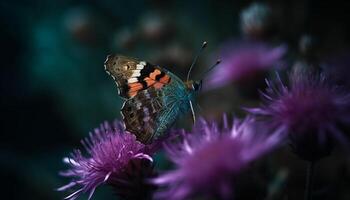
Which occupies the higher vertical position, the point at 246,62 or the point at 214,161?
the point at 246,62

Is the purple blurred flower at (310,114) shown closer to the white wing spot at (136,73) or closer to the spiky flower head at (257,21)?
the white wing spot at (136,73)

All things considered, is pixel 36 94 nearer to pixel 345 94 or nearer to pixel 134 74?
pixel 134 74

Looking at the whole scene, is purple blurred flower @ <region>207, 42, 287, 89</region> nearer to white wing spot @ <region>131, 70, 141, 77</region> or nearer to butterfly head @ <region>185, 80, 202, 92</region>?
butterfly head @ <region>185, 80, 202, 92</region>

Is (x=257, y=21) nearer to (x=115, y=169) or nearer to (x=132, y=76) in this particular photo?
(x=132, y=76)

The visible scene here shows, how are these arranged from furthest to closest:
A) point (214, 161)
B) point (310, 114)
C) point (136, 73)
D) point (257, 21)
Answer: point (257, 21) < point (136, 73) < point (310, 114) < point (214, 161)

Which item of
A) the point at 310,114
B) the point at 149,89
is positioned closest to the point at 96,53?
the point at 149,89

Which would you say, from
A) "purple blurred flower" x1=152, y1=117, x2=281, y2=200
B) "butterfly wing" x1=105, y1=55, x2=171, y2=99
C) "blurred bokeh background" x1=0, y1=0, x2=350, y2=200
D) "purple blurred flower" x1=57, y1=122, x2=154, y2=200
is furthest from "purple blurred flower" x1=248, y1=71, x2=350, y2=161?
"blurred bokeh background" x1=0, y1=0, x2=350, y2=200

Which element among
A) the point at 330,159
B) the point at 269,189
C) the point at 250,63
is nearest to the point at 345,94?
the point at 269,189
